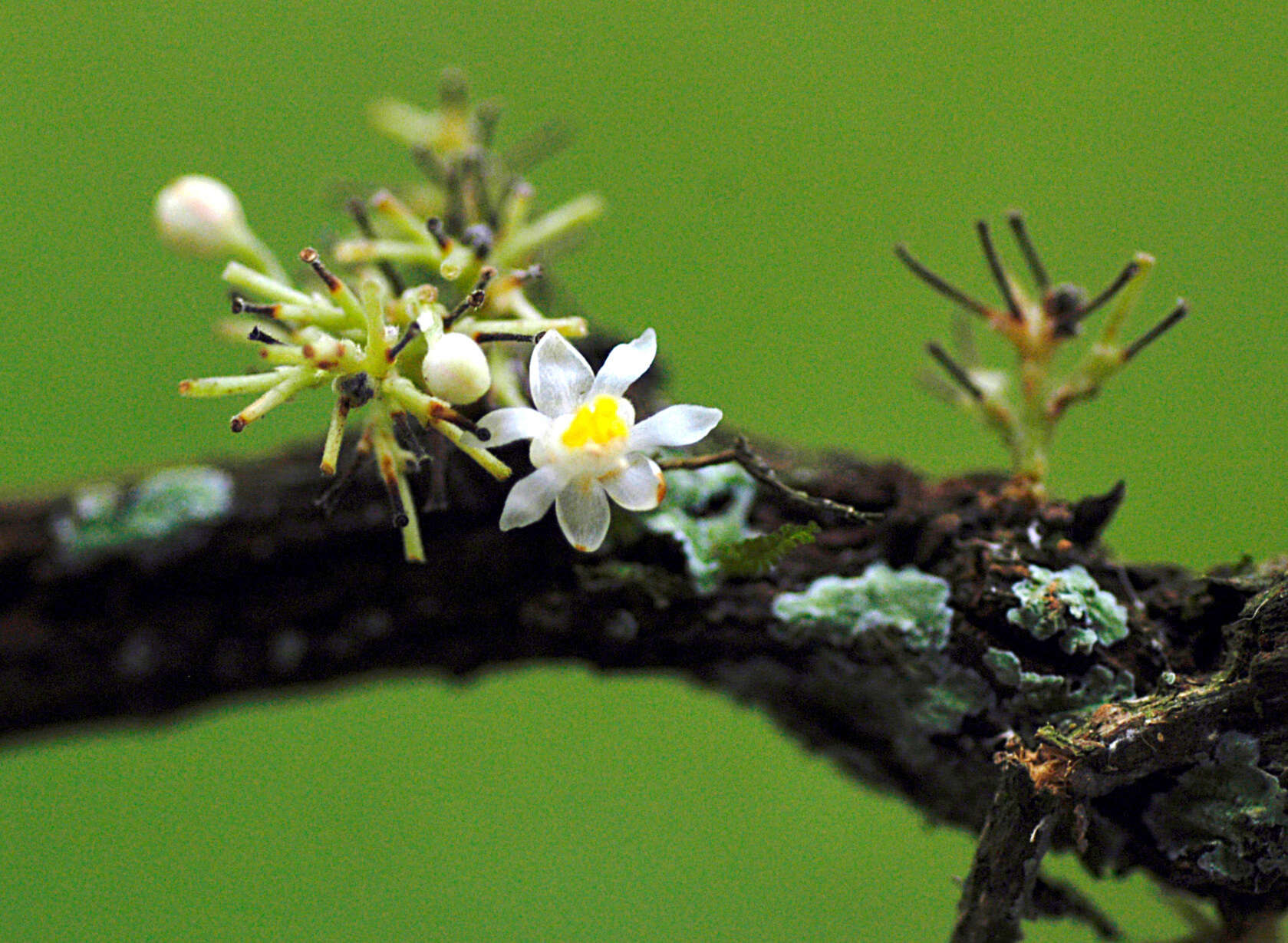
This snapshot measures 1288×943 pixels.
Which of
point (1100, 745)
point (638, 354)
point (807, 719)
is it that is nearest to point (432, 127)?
point (638, 354)

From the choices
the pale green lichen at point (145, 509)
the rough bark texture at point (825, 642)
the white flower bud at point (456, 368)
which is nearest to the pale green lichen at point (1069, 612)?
the rough bark texture at point (825, 642)

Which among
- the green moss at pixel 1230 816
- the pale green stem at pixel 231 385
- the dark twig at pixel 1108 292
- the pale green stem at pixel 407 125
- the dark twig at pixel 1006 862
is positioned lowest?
the dark twig at pixel 1006 862

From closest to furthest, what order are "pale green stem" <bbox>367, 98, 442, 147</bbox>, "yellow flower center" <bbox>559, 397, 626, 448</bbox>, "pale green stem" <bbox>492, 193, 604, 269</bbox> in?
"yellow flower center" <bbox>559, 397, 626, 448</bbox> < "pale green stem" <bbox>492, 193, 604, 269</bbox> < "pale green stem" <bbox>367, 98, 442, 147</bbox>

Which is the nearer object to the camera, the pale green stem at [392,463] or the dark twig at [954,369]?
the pale green stem at [392,463]

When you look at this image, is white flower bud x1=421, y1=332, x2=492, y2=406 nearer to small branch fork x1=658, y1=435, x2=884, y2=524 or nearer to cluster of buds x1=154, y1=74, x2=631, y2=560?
cluster of buds x1=154, y1=74, x2=631, y2=560

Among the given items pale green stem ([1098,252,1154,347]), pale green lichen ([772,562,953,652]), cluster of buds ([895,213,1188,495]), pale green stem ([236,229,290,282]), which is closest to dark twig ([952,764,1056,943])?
pale green lichen ([772,562,953,652])

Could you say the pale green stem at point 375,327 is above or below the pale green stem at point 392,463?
above

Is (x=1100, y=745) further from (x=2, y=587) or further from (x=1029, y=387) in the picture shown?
(x=2, y=587)

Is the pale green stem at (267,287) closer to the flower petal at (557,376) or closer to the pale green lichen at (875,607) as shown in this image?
the flower petal at (557,376)
